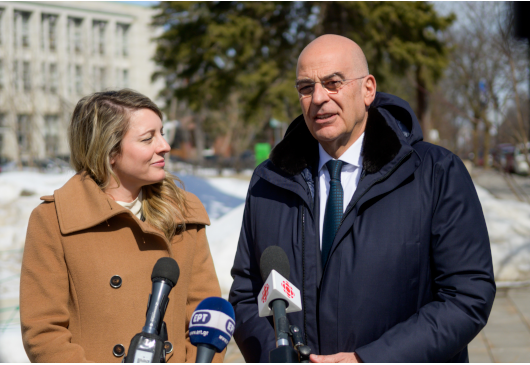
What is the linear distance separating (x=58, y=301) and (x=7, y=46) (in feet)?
69.8

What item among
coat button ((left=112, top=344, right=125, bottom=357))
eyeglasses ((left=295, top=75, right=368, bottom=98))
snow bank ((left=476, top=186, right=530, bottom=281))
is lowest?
snow bank ((left=476, top=186, right=530, bottom=281))

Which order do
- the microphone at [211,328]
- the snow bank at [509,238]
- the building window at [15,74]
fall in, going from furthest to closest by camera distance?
the building window at [15,74]
the snow bank at [509,238]
the microphone at [211,328]

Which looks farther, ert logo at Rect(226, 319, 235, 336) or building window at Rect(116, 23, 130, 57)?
building window at Rect(116, 23, 130, 57)

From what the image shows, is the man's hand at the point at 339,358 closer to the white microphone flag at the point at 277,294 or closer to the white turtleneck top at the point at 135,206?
the white microphone flag at the point at 277,294

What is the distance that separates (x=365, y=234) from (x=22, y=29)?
2310 centimetres

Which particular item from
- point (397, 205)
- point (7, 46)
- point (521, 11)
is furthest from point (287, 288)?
point (7, 46)

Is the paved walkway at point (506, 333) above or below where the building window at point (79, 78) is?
below

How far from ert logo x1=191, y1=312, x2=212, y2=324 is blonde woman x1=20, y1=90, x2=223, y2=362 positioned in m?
0.85

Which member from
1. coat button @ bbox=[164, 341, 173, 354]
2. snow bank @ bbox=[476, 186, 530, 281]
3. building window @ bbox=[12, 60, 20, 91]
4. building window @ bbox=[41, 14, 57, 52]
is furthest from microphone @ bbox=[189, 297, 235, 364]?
building window @ bbox=[41, 14, 57, 52]

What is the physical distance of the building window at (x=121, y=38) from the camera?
32934mm

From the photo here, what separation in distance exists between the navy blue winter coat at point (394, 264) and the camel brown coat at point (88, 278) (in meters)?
0.51

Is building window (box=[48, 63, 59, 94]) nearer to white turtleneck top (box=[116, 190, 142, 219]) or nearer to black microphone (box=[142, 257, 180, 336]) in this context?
white turtleneck top (box=[116, 190, 142, 219])

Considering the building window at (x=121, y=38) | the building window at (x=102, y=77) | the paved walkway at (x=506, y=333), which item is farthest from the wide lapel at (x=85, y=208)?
the building window at (x=121, y=38)

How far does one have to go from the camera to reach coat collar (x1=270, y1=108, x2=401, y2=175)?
232 centimetres
